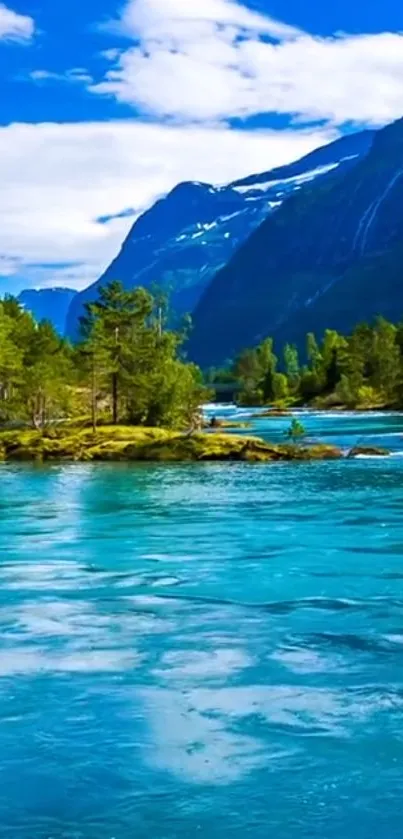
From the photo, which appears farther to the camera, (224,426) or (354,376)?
(354,376)

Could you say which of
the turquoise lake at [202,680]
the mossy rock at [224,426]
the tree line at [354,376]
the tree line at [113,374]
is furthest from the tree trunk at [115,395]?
the tree line at [354,376]

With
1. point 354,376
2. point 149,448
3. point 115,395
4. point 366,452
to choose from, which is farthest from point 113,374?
point 354,376

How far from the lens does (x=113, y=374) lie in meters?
84.3

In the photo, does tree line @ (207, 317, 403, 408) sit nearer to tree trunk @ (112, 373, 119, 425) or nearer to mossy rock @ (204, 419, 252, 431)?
mossy rock @ (204, 419, 252, 431)

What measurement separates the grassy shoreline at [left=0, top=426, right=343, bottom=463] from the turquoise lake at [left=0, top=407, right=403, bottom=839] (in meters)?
28.3

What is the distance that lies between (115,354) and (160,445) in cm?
1958

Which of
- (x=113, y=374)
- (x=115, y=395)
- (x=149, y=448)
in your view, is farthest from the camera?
(x=113, y=374)

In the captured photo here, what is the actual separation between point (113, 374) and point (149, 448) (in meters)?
18.2

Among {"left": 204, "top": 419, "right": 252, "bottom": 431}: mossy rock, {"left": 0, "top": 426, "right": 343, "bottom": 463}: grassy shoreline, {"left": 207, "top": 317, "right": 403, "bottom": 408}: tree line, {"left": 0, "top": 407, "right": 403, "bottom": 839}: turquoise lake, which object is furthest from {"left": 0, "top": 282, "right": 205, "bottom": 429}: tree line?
{"left": 207, "top": 317, "right": 403, "bottom": 408}: tree line

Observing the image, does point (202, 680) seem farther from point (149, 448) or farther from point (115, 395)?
point (115, 395)

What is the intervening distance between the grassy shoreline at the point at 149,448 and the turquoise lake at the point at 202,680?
28.3 meters

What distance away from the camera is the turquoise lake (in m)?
12.5

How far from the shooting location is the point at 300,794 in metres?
12.7

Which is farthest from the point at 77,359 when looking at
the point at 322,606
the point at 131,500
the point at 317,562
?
the point at 322,606
